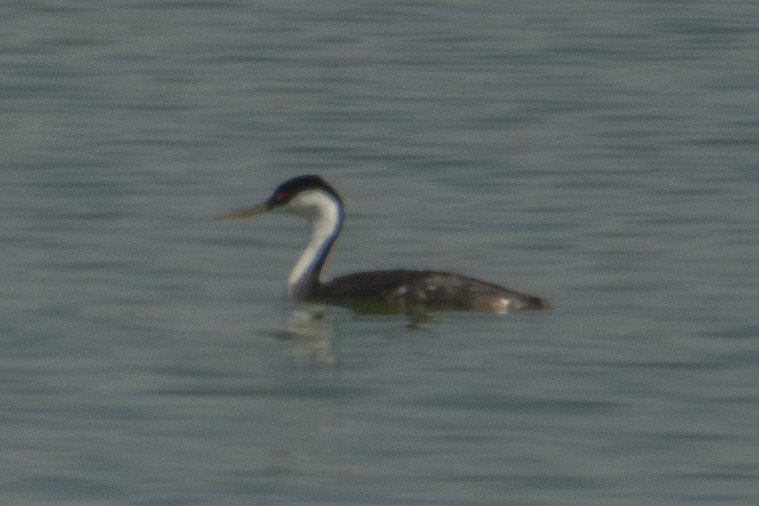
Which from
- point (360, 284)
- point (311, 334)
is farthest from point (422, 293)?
point (311, 334)

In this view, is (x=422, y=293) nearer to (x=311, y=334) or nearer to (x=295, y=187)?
(x=311, y=334)

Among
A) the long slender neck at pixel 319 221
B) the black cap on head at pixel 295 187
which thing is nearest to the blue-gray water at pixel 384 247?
the long slender neck at pixel 319 221

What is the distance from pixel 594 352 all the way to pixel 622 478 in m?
2.73

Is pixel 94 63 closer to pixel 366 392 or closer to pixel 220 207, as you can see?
pixel 220 207

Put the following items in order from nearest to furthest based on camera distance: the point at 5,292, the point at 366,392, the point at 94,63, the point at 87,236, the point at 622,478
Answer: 1. the point at 622,478
2. the point at 366,392
3. the point at 5,292
4. the point at 87,236
5. the point at 94,63

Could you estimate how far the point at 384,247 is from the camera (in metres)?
17.2

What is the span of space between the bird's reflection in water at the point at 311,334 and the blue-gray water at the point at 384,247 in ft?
0.13

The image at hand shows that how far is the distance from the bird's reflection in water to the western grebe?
0.17 meters

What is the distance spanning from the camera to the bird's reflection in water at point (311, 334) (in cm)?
1384

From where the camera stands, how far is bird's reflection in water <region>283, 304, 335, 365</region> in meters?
13.8

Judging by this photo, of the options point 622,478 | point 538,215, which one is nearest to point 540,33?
point 538,215

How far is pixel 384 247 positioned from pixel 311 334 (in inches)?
107

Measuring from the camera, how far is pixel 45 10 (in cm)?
2841

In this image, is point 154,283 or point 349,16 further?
point 349,16
